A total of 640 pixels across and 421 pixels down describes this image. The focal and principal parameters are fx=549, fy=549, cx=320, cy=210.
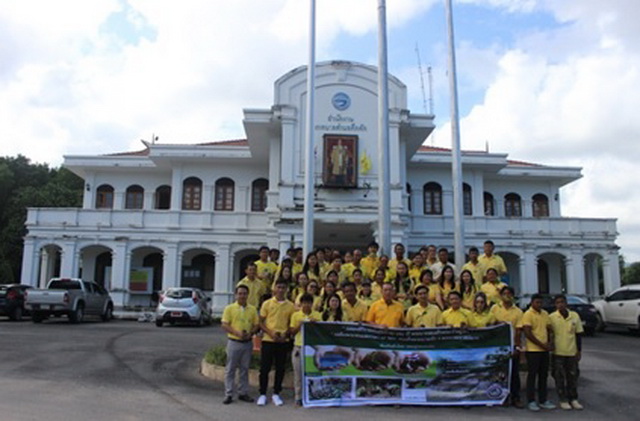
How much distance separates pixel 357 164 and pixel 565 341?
49.2 feet

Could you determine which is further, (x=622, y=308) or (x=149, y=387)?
(x=622, y=308)

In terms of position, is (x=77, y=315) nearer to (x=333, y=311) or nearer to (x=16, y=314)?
(x=16, y=314)

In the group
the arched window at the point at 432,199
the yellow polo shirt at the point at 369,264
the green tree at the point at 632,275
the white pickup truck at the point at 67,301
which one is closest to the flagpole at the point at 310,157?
the yellow polo shirt at the point at 369,264

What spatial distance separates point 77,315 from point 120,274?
17.5ft

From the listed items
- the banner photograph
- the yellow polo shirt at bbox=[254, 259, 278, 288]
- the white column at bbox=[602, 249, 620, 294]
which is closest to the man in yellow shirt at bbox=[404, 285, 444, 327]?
the banner photograph

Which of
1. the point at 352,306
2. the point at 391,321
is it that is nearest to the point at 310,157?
the point at 352,306

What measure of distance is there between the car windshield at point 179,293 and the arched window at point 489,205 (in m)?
16.2

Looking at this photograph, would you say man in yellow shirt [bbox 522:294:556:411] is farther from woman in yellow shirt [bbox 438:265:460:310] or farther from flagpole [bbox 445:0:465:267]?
flagpole [bbox 445:0:465:267]

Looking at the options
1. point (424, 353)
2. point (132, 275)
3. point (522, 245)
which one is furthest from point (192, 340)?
point (522, 245)

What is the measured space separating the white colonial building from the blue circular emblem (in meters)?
0.06

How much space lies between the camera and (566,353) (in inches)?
310

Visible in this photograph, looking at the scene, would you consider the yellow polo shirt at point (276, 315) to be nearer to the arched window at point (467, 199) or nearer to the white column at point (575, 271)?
the white column at point (575, 271)

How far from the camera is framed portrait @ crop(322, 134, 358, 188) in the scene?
22.0 meters

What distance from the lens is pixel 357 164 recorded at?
22.3 metres
